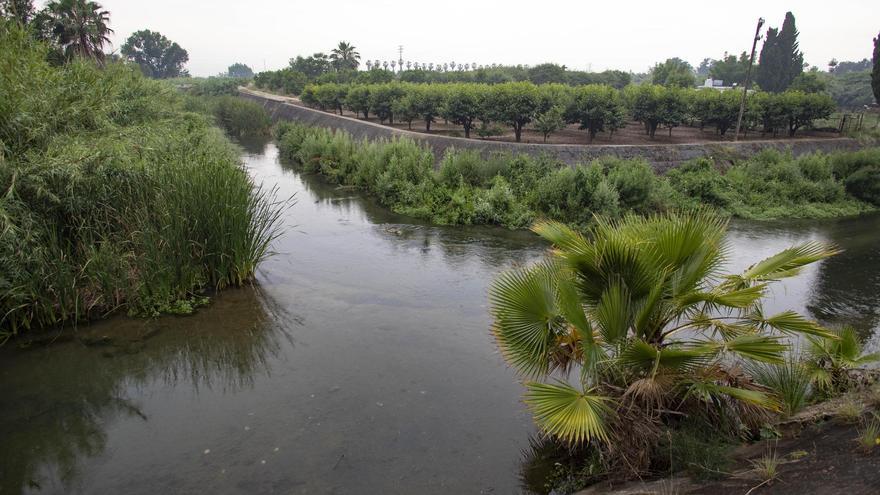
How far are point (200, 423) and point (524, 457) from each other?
330 centimetres

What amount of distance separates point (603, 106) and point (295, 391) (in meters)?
17.5

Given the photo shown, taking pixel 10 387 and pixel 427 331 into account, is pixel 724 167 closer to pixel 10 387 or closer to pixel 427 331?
pixel 427 331

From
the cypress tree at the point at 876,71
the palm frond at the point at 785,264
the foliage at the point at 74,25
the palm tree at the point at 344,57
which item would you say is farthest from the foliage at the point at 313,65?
the palm frond at the point at 785,264

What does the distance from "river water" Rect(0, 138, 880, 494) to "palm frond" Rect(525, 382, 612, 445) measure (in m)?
1.27

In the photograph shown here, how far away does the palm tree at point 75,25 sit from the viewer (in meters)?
23.3

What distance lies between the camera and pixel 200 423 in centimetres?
541

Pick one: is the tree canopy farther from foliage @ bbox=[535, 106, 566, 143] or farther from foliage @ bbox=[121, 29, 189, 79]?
foliage @ bbox=[535, 106, 566, 143]

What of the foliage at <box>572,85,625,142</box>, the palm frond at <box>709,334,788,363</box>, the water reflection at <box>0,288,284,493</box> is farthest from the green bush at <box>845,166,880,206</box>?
the water reflection at <box>0,288,284,493</box>

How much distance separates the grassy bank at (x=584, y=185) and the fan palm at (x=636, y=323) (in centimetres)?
785

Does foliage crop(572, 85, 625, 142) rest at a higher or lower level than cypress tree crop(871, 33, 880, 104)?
lower

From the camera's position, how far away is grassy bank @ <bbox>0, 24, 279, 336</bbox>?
6762mm

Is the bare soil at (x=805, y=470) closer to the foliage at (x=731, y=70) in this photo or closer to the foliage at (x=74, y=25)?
the foliage at (x=74, y=25)

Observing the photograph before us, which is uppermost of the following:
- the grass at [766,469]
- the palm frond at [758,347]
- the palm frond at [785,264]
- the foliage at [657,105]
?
the foliage at [657,105]

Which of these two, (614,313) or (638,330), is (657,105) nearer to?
(638,330)
